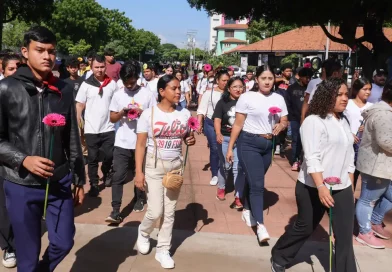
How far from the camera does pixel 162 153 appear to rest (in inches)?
156

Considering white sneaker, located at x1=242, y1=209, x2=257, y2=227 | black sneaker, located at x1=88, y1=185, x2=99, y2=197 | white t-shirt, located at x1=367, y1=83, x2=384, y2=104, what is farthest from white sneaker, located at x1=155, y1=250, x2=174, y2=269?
white t-shirt, located at x1=367, y1=83, x2=384, y2=104

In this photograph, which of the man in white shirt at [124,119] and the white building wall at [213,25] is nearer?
the man in white shirt at [124,119]

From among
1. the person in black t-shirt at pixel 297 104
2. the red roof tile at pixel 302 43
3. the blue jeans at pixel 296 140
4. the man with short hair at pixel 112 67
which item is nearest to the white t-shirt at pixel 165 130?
the man with short hair at pixel 112 67

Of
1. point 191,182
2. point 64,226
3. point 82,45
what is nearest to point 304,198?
point 64,226

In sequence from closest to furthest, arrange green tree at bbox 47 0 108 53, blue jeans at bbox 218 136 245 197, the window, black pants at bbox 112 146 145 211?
black pants at bbox 112 146 145 211, blue jeans at bbox 218 136 245 197, green tree at bbox 47 0 108 53, the window

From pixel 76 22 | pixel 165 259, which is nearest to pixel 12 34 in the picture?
pixel 76 22

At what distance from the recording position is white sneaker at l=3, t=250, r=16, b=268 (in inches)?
152

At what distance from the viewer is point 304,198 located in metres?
3.59

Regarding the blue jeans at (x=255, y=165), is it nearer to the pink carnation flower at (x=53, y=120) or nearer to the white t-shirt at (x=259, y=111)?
the white t-shirt at (x=259, y=111)

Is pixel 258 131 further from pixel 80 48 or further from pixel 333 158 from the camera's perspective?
pixel 80 48

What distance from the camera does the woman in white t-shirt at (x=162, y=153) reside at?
395 centimetres

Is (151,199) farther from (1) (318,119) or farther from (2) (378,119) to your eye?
(2) (378,119)

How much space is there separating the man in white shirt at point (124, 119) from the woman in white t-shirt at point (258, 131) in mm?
1197

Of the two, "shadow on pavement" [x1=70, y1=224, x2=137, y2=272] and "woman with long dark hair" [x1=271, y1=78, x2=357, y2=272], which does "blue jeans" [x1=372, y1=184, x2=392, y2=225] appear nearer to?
"woman with long dark hair" [x1=271, y1=78, x2=357, y2=272]
